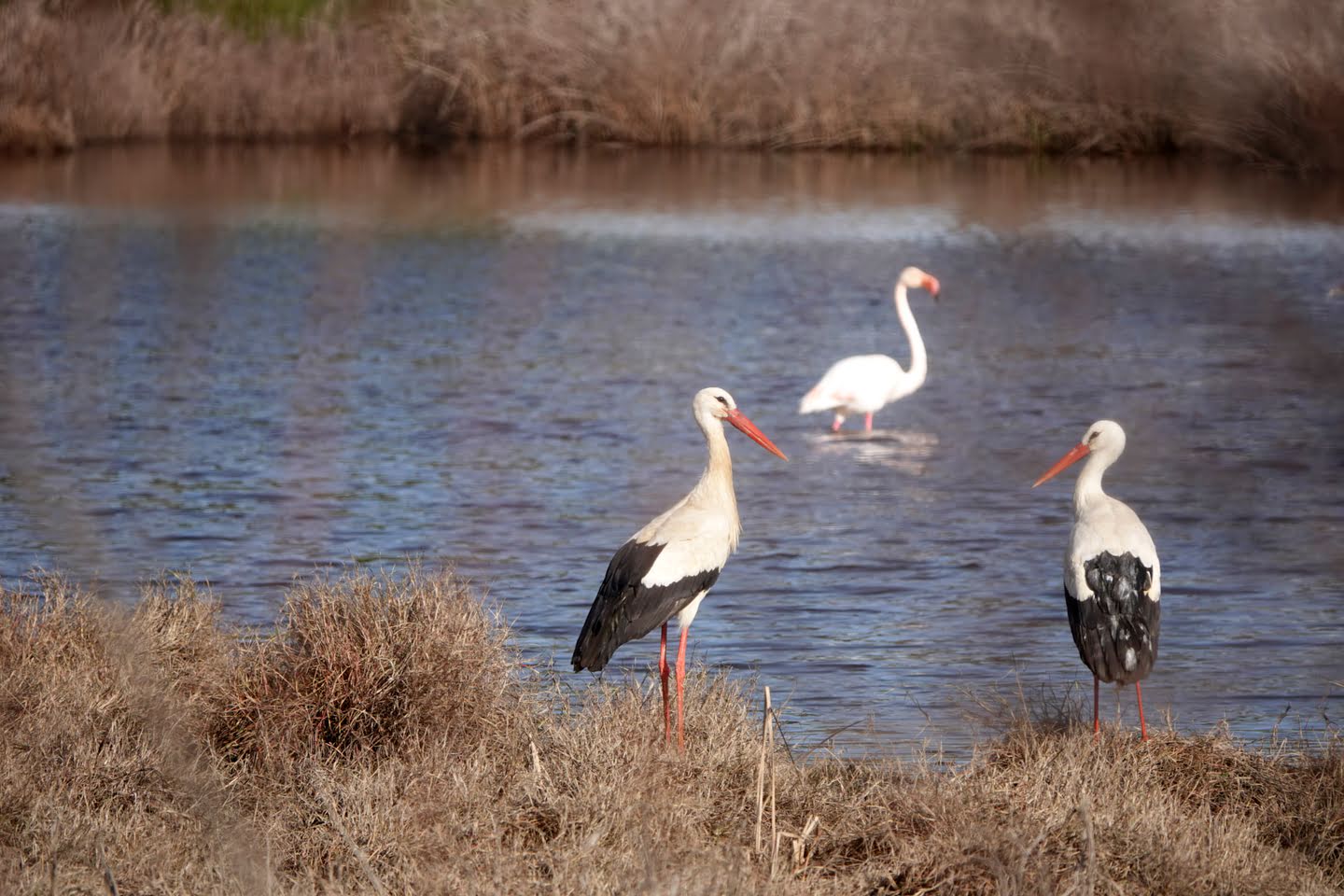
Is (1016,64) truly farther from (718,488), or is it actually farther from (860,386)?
(860,386)

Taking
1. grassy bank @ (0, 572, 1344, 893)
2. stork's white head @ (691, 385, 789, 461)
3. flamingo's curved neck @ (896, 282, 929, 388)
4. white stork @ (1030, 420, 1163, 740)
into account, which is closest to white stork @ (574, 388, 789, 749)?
grassy bank @ (0, 572, 1344, 893)

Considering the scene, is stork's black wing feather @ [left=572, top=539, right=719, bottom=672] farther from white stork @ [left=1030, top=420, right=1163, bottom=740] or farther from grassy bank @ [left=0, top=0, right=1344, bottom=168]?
grassy bank @ [left=0, top=0, right=1344, bottom=168]

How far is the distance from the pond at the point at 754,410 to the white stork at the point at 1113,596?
0.29 meters

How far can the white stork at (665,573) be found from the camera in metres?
5.23

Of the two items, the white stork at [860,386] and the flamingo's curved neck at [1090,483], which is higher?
the flamingo's curved neck at [1090,483]

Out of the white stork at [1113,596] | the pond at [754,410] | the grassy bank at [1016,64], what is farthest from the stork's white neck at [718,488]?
the grassy bank at [1016,64]

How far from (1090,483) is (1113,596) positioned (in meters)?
0.79

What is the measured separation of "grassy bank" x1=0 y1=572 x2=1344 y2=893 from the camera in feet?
12.3

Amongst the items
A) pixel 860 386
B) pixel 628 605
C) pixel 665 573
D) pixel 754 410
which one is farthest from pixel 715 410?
pixel 754 410

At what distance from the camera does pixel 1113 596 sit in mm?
5215

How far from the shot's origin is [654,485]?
34.0 ft

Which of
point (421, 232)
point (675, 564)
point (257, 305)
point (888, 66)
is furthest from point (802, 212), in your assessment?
point (888, 66)

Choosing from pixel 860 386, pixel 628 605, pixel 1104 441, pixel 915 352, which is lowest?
pixel 860 386

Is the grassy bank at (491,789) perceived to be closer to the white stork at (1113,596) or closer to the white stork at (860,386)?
the white stork at (1113,596)
